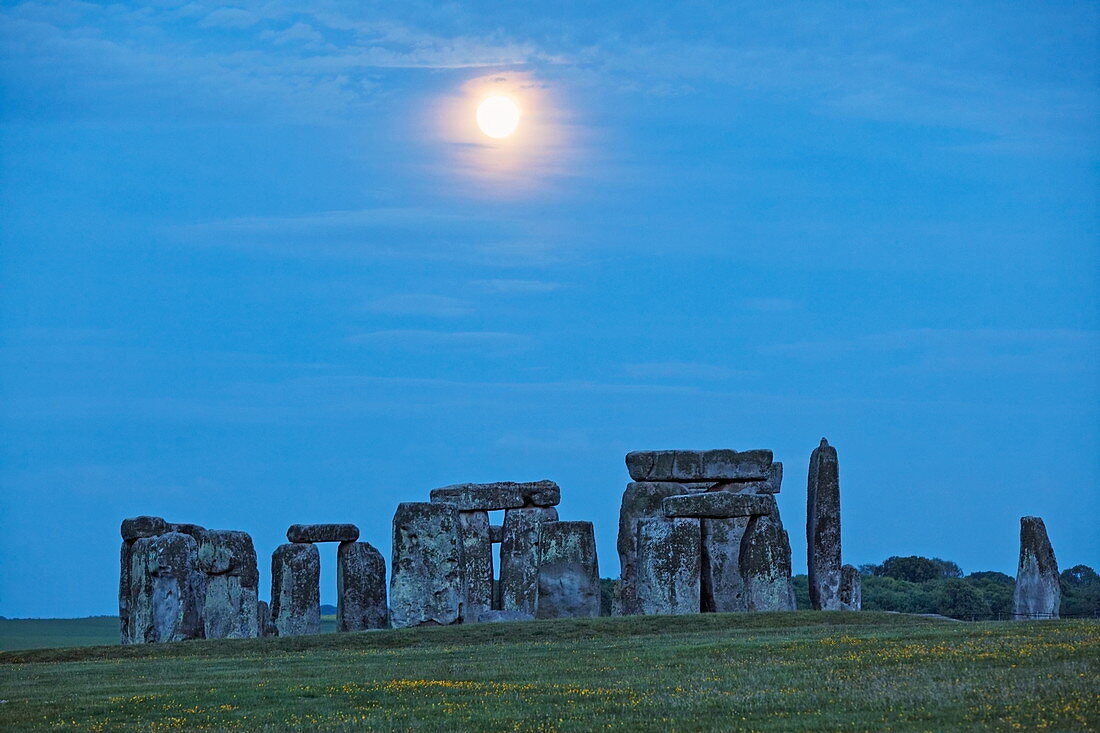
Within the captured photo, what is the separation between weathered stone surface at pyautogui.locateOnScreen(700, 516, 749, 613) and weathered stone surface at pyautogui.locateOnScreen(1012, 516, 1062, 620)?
656cm

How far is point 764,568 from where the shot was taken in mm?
31422

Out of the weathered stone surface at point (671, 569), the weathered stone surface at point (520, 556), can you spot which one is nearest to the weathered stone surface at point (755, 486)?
the weathered stone surface at point (520, 556)

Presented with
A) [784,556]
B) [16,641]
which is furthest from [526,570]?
[16,641]

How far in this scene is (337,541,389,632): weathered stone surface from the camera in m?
34.3

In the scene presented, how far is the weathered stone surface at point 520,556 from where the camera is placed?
1452 inches

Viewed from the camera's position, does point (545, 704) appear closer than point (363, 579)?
Yes

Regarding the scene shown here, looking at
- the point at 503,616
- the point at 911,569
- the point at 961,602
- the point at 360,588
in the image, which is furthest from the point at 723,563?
the point at 911,569

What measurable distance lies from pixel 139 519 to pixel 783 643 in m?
17.2

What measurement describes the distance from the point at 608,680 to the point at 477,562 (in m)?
18.5

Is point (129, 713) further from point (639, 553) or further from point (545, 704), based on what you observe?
point (639, 553)

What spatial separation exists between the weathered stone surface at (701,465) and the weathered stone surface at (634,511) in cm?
23

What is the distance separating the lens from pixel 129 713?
61.2ft

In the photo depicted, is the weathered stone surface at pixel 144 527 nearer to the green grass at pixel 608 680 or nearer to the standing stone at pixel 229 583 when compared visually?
the standing stone at pixel 229 583

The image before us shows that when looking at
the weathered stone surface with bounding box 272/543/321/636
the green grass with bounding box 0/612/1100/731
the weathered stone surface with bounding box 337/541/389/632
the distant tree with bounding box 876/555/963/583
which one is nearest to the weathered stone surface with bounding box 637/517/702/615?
the green grass with bounding box 0/612/1100/731
